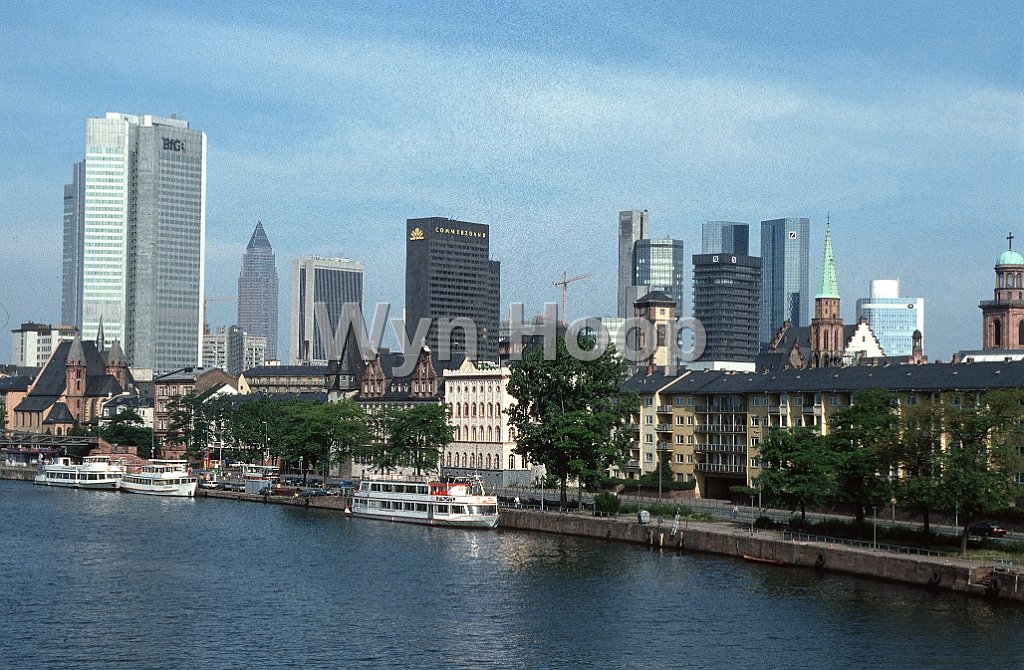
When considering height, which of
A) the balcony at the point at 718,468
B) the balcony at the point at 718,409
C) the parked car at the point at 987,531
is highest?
the balcony at the point at 718,409

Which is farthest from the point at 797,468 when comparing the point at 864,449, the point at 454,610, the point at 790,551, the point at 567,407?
the point at 567,407

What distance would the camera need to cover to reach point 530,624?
86.6m

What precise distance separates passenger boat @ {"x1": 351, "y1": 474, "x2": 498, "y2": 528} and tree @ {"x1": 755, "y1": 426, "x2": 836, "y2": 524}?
119 feet

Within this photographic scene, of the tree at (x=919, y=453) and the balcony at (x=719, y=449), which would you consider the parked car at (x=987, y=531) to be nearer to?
the tree at (x=919, y=453)

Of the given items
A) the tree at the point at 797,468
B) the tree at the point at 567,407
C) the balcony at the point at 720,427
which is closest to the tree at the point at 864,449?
the tree at the point at 797,468

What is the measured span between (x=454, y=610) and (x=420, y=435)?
288ft

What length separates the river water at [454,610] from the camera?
7706 cm

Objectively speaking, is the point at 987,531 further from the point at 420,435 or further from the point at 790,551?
the point at 420,435

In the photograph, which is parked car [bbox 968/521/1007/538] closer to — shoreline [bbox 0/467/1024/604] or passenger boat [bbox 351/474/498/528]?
shoreline [bbox 0/467/1024/604]

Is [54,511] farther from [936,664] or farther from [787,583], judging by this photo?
[936,664]

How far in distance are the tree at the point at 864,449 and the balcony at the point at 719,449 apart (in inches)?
1558

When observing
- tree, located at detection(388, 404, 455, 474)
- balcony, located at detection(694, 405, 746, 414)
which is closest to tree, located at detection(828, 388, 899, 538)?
balcony, located at detection(694, 405, 746, 414)

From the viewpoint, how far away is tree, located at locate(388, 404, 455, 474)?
7003 inches

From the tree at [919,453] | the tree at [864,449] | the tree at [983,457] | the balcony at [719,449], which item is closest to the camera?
the tree at [983,457]
